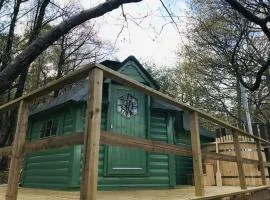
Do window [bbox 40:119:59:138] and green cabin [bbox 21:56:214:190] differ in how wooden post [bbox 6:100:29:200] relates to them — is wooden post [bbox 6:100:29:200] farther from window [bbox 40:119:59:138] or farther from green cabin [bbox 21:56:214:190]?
window [bbox 40:119:59:138]

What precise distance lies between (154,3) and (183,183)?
699 cm

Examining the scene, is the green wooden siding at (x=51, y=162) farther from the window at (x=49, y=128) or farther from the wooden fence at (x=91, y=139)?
the wooden fence at (x=91, y=139)

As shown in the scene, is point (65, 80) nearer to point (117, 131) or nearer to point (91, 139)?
point (91, 139)

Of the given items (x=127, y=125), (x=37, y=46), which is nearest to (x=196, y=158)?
(x=37, y=46)

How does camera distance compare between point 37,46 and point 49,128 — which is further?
point 49,128

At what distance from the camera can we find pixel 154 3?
795cm

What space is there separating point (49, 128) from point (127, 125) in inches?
112

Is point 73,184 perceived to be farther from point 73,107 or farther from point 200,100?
point 200,100

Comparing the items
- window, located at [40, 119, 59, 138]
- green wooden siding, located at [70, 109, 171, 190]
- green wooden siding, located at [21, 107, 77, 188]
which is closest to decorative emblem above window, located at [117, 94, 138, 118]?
green wooden siding, located at [70, 109, 171, 190]

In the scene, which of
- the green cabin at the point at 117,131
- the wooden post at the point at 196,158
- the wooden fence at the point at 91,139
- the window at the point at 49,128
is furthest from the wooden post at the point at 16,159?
the window at the point at 49,128

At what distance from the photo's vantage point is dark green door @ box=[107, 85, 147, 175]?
9.03m

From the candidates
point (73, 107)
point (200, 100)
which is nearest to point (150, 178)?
point (73, 107)

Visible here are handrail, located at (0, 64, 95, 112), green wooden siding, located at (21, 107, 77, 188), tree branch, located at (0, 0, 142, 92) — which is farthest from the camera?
green wooden siding, located at (21, 107, 77, 188)

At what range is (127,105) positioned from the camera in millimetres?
9742
